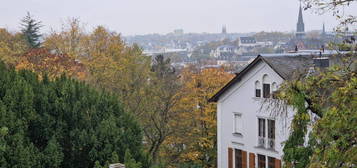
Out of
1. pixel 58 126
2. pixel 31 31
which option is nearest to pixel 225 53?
pixel 31 31

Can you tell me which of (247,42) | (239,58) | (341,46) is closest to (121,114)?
(341,46)

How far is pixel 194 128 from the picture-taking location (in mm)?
31797

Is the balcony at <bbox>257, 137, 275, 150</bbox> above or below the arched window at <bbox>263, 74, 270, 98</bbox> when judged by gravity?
below

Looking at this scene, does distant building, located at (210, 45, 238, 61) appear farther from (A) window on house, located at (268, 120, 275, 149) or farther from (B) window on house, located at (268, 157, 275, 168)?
(B) window on house, located at (268, 157, 275, 168)

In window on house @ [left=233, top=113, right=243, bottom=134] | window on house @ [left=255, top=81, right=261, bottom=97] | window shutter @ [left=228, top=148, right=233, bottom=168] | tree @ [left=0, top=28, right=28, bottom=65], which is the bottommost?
window shutter @ [left=228, top=148, right=233, bottom=168]

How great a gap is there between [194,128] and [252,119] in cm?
477

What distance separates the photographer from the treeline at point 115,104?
54.9 ft

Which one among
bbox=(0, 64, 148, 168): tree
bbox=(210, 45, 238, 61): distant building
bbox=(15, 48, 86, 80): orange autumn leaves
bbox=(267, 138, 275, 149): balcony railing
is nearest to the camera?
bbox=(0, 64, 148, 168): tree

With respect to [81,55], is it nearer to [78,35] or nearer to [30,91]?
[78,35]

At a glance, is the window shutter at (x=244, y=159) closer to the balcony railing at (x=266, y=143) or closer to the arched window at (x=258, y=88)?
the balcony railing at (x=266, y=143)

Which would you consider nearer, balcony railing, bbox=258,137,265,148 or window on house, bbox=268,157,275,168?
window on house, bbox=268,157,275,168

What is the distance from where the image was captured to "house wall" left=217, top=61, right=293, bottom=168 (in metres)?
26.8

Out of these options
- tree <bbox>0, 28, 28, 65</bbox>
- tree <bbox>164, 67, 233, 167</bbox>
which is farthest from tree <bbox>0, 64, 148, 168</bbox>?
tree <bbox>0, 28, 28, 65</bbox>

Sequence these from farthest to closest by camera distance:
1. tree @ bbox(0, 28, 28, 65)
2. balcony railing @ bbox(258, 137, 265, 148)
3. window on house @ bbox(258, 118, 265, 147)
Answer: tree @ bbox(0, 28, 28, 65) → window on house @ bbox(258, 118, 265, 147) → balcony railing @ bbox(258, 137, 265, 148)
